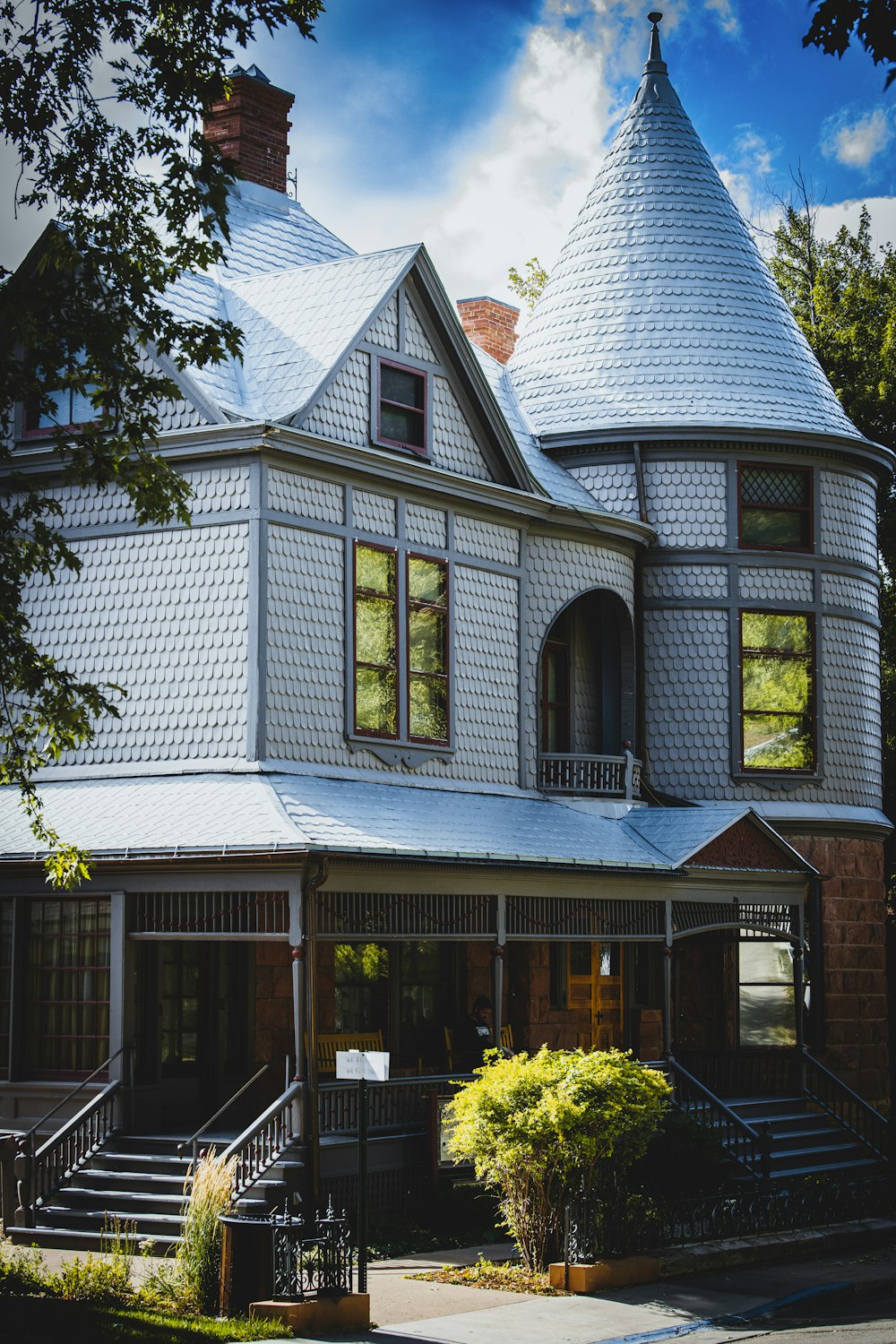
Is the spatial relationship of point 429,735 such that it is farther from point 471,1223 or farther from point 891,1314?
point 891,1314

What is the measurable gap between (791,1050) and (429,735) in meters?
6.67

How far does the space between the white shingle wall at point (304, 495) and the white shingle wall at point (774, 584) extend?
7.64 meters

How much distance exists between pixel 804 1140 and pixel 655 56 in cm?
1783

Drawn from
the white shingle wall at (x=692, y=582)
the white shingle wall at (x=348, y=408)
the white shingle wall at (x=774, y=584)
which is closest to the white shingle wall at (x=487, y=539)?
the white shingle wall at (x=348, y=408)

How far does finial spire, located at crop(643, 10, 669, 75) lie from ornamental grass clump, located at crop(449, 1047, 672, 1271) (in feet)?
64.1

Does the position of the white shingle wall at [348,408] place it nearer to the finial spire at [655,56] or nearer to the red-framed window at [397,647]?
the red-framed window at [397,647]

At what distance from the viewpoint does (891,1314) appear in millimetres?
15023

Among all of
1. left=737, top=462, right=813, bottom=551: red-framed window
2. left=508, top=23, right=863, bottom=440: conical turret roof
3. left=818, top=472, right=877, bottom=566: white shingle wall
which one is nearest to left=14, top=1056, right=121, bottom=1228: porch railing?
left=508, top=23, right=863, bottom=440: conical turret roof

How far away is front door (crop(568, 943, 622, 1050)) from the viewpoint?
2533 centimetres

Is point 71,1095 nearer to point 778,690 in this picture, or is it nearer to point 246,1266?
point 246,1266

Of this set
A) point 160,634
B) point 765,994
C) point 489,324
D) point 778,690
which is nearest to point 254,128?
point 489,324

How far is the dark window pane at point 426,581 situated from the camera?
2267cm

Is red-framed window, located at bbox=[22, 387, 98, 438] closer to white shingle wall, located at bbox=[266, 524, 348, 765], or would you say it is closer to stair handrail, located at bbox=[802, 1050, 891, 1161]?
white shingle wall, located at bbox=[266, 524, 348, 765]

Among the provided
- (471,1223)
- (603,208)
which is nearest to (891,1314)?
(471,1223)
